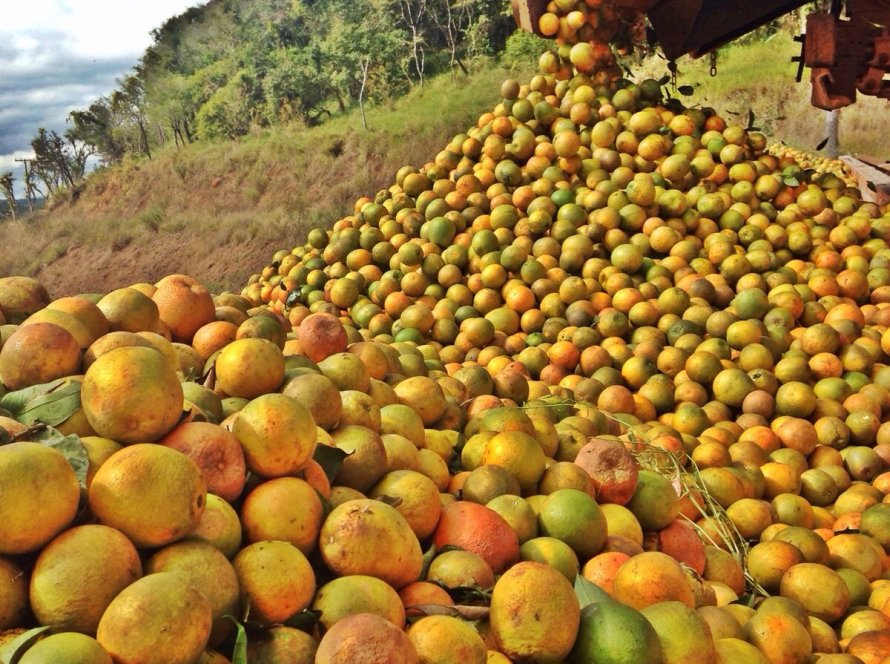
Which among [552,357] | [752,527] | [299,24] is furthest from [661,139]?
[299,24]

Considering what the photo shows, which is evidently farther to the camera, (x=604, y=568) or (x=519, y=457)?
(x=519, y=457)

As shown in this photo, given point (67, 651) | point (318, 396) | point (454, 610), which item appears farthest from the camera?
point (318, 396)

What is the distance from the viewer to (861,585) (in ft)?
7.91

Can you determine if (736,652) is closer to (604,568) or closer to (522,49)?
(604,568)

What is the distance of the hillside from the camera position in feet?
42.4

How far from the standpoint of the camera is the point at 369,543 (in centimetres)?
152

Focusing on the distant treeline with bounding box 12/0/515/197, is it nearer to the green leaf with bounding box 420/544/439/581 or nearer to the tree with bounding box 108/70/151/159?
the tree with bounding box 108/70/151/159

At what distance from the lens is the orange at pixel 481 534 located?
1.79 meters

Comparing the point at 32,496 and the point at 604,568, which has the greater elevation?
the point at 32,496

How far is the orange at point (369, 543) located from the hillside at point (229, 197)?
1029 cm

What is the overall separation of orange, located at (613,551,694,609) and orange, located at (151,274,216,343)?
169 cm

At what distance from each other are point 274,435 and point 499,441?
912mm

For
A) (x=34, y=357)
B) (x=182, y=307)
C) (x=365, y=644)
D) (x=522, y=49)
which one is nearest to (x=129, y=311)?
(x=182, y=307)

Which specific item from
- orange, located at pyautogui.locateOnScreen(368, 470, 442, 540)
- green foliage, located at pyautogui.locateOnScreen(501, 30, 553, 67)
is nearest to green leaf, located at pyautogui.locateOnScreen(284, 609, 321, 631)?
orange, located at pyautogui.locateOnScreen(368, 470, 442, 540)
